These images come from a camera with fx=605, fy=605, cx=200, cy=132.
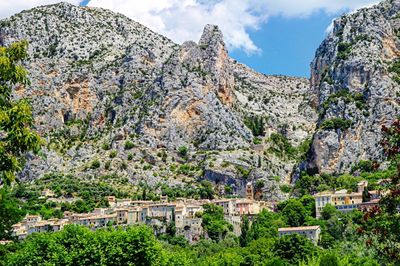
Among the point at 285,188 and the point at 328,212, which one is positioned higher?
the point at 285,188

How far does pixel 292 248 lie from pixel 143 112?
9453cm

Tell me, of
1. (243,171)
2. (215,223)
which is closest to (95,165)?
(243,171)

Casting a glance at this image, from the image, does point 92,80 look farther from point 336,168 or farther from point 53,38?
point 336,168

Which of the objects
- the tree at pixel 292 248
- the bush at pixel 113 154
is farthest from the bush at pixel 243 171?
the tree at pixel 292 248

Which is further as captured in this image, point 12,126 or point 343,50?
point 343,50

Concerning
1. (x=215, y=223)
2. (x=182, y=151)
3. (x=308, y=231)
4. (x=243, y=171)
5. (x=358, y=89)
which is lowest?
(x=308, y=231)

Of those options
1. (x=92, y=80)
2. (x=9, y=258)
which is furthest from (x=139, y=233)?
(x=92, y=80)

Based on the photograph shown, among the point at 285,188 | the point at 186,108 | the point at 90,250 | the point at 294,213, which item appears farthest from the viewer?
→ the point at 186,108

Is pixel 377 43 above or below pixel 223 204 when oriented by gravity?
above

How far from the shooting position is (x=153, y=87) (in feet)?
553

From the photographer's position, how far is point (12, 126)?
12633 millimetres

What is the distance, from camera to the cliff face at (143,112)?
497ft

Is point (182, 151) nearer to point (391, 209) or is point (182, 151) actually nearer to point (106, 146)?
point (106, 146)

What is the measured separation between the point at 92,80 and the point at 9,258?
149204mm
